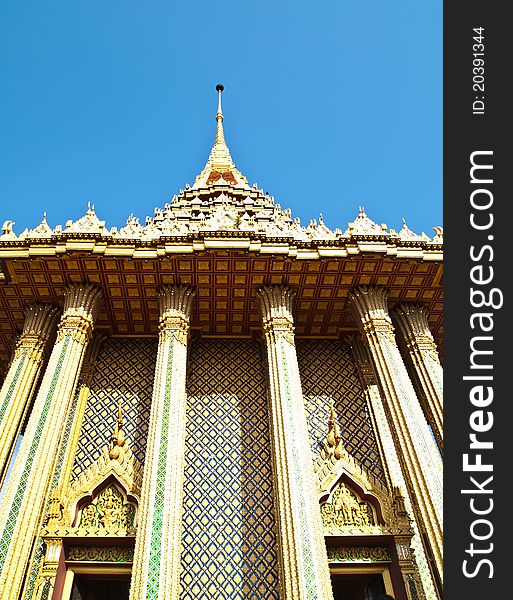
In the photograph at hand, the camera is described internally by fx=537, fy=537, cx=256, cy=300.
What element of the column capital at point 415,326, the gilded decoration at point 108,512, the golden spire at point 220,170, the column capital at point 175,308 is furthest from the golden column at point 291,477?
the golden spire at point 220,170

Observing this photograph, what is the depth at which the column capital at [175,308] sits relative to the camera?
11.7 meters

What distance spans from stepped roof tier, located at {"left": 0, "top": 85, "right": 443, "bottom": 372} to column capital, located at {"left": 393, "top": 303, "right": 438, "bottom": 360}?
25 centimetres

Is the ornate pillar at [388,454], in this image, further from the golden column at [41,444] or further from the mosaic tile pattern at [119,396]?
the golden column at [41,444]

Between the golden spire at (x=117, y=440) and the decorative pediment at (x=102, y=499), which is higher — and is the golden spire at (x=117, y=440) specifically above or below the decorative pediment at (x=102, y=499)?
above

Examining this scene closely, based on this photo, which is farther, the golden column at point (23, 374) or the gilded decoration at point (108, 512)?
the golden column at point (23, 374)

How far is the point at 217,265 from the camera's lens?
12062mm

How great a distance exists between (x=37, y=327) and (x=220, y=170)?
13.4 m

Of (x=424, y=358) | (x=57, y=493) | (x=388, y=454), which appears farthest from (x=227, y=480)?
(x=424, y=358)

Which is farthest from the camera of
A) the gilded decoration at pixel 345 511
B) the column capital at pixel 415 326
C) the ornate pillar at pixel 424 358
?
the column capital at pixel 415 326

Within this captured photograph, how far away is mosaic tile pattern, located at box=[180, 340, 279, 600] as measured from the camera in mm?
9766

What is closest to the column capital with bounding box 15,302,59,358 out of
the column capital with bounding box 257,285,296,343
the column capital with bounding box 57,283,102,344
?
the column capital with bounding box 57,283,102,344

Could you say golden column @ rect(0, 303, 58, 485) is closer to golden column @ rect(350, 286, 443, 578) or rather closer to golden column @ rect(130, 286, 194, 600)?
golden column @ rect(130, 286, 194, 600)

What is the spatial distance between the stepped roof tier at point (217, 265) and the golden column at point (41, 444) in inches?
35.4

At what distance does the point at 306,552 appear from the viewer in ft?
27.6
